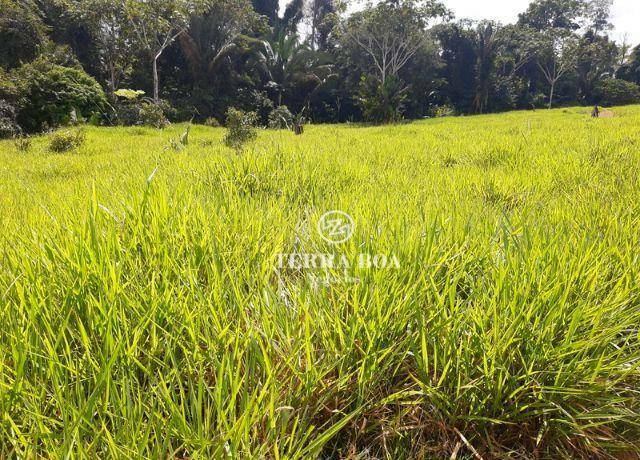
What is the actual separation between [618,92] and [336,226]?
39083 mm

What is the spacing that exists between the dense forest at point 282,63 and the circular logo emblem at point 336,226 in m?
13.1

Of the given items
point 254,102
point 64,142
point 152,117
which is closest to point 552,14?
point 254,102

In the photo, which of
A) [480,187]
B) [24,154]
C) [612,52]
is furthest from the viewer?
[612,52]

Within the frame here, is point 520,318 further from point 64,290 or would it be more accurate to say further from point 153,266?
point 64,290

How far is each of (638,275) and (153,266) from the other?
133cm

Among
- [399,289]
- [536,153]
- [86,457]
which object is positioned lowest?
[86,457]

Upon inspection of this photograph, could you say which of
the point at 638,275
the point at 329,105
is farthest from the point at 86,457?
the point at 329,105

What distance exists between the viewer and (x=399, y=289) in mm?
897

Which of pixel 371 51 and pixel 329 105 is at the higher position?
pixel 371 51

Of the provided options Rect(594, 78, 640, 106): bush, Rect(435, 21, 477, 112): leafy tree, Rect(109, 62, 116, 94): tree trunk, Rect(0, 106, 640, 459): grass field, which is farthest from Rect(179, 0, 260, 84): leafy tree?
Rect(594, 78, 640, 106): bush

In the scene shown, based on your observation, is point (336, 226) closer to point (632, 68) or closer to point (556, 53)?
point (556, 53)

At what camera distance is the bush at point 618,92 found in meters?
29.1

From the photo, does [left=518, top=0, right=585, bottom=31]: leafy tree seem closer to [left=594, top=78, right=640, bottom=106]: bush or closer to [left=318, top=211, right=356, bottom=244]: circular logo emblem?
[left=594, top=78, right=640, bottom=106]: bush

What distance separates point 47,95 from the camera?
14.4 metres
